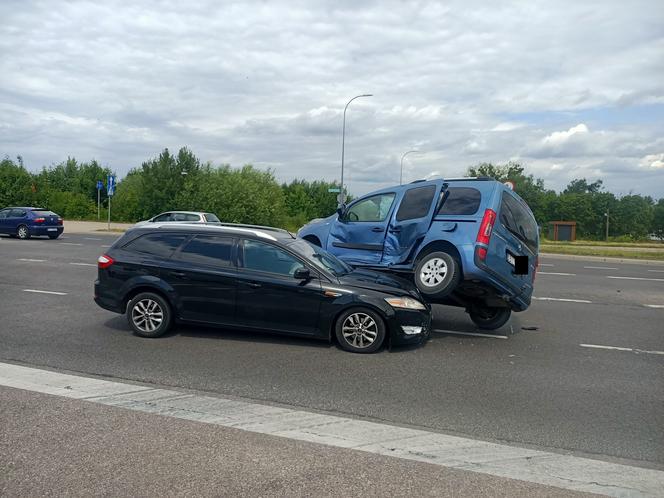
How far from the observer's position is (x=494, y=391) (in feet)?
18.7

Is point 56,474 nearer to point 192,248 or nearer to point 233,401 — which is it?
point 233,401

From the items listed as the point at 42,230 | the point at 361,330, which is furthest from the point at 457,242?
the point at 42,230

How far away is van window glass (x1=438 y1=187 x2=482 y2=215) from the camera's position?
7648mm

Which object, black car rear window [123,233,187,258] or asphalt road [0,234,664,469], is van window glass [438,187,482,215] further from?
black car rear window [123,233,187,258]

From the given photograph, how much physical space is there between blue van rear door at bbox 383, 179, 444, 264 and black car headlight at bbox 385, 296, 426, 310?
114cm

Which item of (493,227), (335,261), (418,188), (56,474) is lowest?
(56,474)

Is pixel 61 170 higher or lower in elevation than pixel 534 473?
higher

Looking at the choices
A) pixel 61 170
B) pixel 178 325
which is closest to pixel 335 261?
pixel 178 325

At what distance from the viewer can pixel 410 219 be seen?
8172mm

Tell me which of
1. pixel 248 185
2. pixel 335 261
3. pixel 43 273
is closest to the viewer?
pixel 335 261

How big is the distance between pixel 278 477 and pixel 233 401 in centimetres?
160

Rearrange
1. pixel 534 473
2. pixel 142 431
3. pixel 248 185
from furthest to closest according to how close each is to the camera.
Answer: pixel 248 185 < pixel 142 431 < pixel 534 473

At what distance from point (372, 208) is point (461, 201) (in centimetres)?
156

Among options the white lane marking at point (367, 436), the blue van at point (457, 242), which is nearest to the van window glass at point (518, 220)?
the blue van at point (457, 242)
